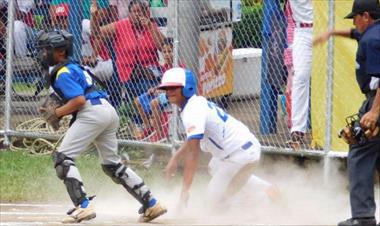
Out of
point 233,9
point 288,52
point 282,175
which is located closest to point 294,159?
point 282,175

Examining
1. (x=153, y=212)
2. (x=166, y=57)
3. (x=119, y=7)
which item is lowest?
(x=153, y=212)

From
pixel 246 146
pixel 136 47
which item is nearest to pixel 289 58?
pixel 136 47

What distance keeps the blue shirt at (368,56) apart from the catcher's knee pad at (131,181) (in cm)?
235

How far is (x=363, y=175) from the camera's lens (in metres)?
8.12

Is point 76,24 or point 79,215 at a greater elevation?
point 76,24

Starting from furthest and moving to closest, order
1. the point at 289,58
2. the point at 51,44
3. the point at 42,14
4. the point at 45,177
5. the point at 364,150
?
the point at 42,14 → the point at 289,58 → the point at 45,177 → the point at 51,44 → the point at 364,150

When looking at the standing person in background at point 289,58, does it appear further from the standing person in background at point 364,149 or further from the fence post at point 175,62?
the standing person in background at point 364,149

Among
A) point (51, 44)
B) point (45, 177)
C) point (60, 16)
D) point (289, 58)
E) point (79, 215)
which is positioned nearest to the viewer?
point (79, 215)

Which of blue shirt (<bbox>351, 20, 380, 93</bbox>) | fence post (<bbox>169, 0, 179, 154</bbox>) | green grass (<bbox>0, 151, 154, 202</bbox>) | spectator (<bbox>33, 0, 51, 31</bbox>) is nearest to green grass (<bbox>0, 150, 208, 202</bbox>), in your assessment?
green grass (<bbox>0, 151, 154, 202</bbox>)

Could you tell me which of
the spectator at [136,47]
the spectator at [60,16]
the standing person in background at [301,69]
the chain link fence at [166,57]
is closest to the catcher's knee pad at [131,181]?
the chain link fence at [166,57]

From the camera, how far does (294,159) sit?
11.5 m

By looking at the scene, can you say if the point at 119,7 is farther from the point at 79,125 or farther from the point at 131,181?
the point at 131,181

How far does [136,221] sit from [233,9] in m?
3.71

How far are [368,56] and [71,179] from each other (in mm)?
2870
